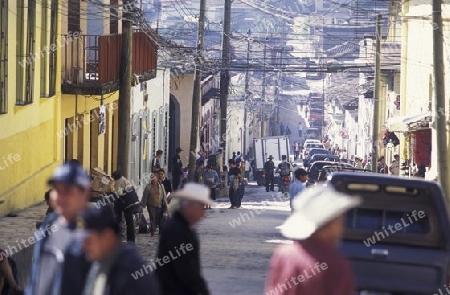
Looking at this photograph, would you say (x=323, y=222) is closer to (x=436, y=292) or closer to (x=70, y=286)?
(x=70, y=286)

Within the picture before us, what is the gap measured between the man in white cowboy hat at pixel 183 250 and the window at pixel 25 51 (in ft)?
42.6

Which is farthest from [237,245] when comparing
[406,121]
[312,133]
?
[312,133]

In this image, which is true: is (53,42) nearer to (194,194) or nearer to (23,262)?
(23,262)

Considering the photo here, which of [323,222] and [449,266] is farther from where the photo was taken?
[449,266]

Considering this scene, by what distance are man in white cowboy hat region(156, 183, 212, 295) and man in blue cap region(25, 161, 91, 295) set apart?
1.83 m

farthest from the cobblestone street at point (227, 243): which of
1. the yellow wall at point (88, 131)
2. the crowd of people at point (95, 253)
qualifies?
the crowd of people at point (95, 253)

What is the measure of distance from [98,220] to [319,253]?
4.09 feet

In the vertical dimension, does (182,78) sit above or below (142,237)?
above

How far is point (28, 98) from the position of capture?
75.4 ft

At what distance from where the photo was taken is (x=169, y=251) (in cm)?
939

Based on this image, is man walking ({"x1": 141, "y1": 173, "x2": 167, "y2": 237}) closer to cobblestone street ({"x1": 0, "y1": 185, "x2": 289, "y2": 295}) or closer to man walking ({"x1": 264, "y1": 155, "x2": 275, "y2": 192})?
cobblestone street ({"x1": 0, "y1": 185, "x2": 289, "y2": 295})

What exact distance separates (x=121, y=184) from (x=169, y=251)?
1280 centimetres

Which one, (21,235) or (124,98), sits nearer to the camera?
(21,235)

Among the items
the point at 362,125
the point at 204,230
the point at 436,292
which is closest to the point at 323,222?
the point at 436,292
